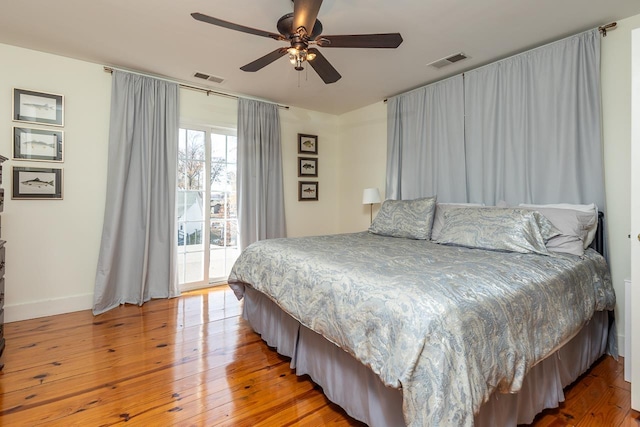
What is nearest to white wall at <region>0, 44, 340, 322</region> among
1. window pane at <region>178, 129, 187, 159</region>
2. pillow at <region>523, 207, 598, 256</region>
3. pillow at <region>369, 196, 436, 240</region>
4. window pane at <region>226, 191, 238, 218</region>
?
window pane at <region>178, 129, 187, 159</region>

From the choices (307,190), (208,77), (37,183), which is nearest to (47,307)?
(37,183)

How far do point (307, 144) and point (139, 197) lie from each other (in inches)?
92.7

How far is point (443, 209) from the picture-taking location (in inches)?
116

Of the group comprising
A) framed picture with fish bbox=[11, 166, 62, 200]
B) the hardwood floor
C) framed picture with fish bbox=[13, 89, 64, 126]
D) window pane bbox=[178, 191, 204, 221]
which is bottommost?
the hardwood floor

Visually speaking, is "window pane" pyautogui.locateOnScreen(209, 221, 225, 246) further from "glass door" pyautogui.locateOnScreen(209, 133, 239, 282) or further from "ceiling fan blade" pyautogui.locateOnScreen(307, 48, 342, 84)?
"ceiling fan blade" pyautogui.locateOnScreen(307, 48, 342, 84)

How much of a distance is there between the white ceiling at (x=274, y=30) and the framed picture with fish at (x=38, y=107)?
0.42m

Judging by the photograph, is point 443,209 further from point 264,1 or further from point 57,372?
point 57,372

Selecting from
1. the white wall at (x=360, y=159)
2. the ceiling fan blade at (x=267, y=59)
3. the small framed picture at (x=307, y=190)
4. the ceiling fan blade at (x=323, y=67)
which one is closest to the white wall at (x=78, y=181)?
the small framed picture at (x=307, y=190)

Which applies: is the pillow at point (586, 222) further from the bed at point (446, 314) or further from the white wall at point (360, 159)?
the white wall at point (360, 159)

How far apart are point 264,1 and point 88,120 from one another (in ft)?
7.40

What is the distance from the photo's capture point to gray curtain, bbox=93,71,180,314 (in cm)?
320

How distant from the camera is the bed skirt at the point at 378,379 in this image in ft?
4.59

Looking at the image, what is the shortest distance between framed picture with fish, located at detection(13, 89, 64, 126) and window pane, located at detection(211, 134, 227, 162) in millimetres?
1477

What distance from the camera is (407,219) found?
305 cm
